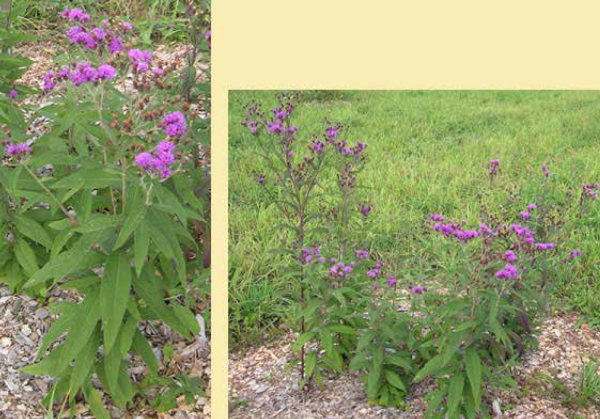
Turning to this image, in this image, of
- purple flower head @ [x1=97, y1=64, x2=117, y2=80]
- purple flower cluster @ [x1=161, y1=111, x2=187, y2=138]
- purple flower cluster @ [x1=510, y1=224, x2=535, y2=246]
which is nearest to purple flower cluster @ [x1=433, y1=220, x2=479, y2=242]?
purple flower cluster @ [x1=510, y1=224, x2=535, y2=246]

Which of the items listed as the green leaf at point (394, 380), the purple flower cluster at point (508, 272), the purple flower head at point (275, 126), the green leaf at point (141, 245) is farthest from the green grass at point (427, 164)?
the green leaf at point (141, 245)

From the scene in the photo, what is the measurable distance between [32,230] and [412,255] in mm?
1401

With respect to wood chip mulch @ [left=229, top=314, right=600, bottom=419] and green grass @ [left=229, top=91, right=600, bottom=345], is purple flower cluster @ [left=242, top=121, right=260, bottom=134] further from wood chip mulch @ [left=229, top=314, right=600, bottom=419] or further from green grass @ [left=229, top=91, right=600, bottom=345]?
wood chip mulch @ [left=229, top=314, right=600, bottom=419]

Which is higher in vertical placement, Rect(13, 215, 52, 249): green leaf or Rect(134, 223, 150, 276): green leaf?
Rect(134, 223, 150, 276): green leaf

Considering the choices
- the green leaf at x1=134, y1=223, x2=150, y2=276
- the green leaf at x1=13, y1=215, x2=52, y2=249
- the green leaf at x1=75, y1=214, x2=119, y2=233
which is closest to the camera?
the green leaf at x1=134, y1=223, x2=150, y2=276

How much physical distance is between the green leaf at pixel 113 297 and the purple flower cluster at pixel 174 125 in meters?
0.41

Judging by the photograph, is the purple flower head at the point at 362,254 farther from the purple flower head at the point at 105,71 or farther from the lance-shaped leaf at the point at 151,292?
the purple flower head at the point at 105,71

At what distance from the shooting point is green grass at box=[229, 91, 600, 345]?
2.59m

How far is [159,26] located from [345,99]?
219cm

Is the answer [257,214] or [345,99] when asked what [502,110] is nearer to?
[345,99]

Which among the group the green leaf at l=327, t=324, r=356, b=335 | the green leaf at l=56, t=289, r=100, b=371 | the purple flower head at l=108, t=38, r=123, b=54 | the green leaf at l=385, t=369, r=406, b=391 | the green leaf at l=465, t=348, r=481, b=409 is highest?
the purple flower head at l=108, t=38, r=123, b=54

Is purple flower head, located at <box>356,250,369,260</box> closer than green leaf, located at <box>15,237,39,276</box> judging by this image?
Yes

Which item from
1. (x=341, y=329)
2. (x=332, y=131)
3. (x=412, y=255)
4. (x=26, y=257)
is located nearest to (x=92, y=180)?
(x=26, y=257)

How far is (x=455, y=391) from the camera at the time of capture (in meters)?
2.10
